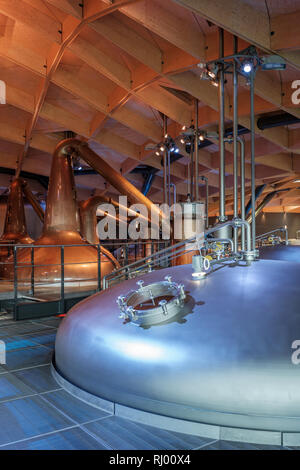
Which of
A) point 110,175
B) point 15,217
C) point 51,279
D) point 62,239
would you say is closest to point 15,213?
point 15,217

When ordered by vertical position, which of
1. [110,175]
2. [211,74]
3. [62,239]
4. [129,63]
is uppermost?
[129,63]

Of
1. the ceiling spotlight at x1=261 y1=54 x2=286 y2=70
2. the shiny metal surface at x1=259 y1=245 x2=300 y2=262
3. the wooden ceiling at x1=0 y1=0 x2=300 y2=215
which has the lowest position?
the shiny metal surface at x1=259 y1=245 x2=300 y2=262

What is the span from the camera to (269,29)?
7125mm

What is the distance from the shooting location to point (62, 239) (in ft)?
32.3

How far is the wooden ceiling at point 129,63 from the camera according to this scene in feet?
22.8

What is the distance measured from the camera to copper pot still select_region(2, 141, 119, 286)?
933 centimetres

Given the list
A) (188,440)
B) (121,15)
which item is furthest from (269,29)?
(188,440)

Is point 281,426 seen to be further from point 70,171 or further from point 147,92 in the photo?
point 147,92

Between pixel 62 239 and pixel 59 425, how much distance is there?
7.64m

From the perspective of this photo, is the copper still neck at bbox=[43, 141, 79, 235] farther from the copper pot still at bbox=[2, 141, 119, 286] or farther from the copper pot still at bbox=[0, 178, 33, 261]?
the copper pot still at bbox=[0, 178, 33, 261]

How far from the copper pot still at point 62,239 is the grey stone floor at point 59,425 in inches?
227

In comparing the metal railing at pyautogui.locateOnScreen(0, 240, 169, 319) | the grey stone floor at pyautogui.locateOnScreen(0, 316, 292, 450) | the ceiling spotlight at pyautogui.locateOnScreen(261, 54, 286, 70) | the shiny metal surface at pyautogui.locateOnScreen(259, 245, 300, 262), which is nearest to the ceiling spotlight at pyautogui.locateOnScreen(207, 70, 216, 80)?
the ceiling spotlight at pyautogui.locateOnScreen(261, 54, 286, 70)

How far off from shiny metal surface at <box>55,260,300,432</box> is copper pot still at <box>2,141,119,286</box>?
6388 millimetres

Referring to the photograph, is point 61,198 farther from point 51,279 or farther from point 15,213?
point 15,213
